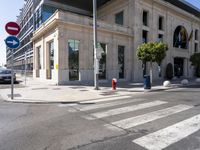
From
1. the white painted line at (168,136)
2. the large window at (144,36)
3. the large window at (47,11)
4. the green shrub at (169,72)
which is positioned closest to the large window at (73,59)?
the large window at (144,36)

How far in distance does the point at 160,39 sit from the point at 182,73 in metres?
9.62

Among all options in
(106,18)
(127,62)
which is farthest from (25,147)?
(106,18)

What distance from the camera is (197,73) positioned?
36.7 m

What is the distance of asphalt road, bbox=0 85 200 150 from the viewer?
4105 mm

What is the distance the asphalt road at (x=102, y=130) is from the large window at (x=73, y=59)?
39.5 feet

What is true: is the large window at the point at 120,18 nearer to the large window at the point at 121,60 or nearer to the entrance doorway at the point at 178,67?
the large window at the point at 121,60

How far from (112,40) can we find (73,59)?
5675 millimetres

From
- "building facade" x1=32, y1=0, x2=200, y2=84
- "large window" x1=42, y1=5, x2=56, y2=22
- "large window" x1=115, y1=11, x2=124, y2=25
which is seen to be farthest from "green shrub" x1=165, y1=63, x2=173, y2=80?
"large window" x1=42, y1=5, x2=56, y2=22

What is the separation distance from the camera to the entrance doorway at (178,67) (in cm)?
3300

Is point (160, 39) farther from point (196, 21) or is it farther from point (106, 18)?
point (196, 21)

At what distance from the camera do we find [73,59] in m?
19.4

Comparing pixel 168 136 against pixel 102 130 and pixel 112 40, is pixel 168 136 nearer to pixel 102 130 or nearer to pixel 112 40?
pixel 102 130

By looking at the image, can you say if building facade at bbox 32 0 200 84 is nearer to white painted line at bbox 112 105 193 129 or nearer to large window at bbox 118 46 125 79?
large window at bbox 118 46 125 79

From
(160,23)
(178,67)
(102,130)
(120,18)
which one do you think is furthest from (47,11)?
(102,130)
